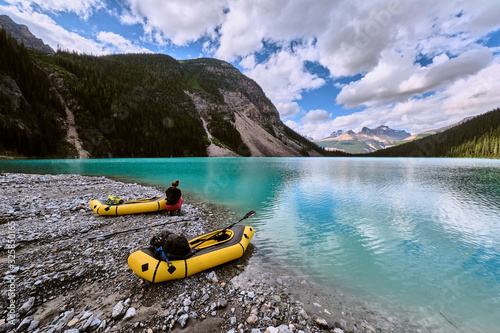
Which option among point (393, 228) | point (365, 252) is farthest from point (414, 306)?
point (393, 228)

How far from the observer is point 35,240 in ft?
25.7

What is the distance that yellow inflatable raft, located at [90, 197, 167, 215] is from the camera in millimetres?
11352

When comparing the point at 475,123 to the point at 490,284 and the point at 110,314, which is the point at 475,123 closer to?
the point at 490,284

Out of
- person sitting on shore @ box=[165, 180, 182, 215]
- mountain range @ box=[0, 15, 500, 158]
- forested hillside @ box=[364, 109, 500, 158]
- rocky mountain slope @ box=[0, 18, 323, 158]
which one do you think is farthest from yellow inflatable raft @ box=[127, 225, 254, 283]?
forested hillside @ box=[364, 109, 500, 158]

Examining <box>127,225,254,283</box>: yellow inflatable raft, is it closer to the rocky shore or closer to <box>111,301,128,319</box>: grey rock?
the rocky shore

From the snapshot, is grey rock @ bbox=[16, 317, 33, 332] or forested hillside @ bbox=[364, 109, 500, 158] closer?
grey rock @ bbox=[16, 317, 33, 332]

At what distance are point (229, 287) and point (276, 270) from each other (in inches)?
82.4

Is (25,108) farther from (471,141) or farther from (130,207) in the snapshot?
(471,141)

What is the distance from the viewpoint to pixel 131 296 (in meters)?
5.29

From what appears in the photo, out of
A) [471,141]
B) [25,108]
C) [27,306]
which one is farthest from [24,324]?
[471,141]

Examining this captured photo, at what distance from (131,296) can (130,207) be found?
805cm

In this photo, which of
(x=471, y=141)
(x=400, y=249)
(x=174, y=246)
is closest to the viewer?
(x=174, y=246)

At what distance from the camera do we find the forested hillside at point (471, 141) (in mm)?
130125

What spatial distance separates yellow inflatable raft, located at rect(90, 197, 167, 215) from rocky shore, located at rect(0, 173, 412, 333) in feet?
8.98
